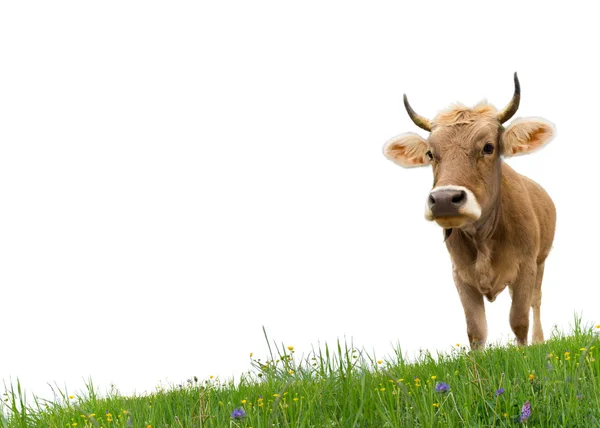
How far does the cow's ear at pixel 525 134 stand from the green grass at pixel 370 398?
2662mm

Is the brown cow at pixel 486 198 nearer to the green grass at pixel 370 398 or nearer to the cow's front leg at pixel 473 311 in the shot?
the cow's front leg at pixel 473 311

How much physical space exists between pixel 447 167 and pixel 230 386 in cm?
323

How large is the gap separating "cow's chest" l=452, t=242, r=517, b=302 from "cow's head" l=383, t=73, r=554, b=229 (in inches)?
23.0

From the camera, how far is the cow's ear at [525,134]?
23.3ft

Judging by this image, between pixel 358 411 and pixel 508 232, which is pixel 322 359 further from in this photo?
pixel 508 232

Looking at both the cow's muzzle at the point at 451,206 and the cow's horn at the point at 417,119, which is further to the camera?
the cow's horn at the point at 417,119

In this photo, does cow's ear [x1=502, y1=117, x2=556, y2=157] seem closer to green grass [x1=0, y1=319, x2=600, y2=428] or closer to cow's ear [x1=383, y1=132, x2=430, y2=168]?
cow's ear [x1=383, y1=132, x2=430, y2=168]

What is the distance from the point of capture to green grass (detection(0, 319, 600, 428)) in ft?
10.4

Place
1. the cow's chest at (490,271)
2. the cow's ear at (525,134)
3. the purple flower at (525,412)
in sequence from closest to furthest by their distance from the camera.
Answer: the purple flower at (525,412) → the cow's ear at (525,134) → the cow's chest at (490,271)

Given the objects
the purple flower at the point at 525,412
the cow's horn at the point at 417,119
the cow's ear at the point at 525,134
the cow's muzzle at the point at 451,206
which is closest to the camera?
the purple flower at the point at 525,412

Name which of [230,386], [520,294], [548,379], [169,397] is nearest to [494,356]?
[548,379]

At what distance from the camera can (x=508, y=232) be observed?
7293mm

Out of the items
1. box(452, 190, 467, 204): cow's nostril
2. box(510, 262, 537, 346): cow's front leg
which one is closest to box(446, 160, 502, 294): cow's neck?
box(510, 262, 537, 346): cow's front leg

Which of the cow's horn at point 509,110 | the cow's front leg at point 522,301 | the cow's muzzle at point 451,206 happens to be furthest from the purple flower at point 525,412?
the cow's horn at point 509,110
